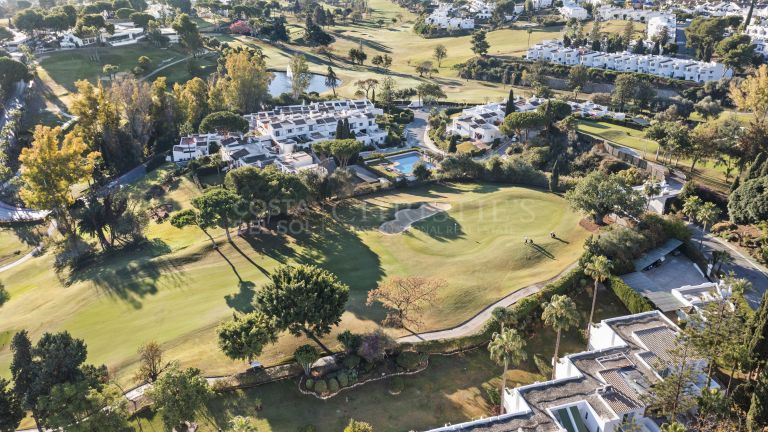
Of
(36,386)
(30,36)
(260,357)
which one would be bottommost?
(260,357)

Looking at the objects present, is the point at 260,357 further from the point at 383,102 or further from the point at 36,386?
the point at 383,102

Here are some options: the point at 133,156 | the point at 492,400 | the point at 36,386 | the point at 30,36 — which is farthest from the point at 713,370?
the point at 30,36

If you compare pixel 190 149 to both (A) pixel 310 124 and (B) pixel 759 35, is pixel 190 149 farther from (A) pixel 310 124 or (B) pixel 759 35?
(B) pixel 759 35

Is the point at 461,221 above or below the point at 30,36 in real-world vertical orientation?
below

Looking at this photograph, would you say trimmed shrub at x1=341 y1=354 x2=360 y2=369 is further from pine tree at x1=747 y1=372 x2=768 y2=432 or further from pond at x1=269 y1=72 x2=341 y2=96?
pond at x1=269 y1=72 x2=341 y2=96

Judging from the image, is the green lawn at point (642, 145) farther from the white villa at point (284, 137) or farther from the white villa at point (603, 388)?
the white villa at point (603, 388)

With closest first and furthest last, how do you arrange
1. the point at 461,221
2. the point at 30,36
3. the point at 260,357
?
the point at 260,357
the point at 461,221
the point at 30,36

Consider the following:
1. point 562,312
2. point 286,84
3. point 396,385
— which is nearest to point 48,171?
point 396,385
